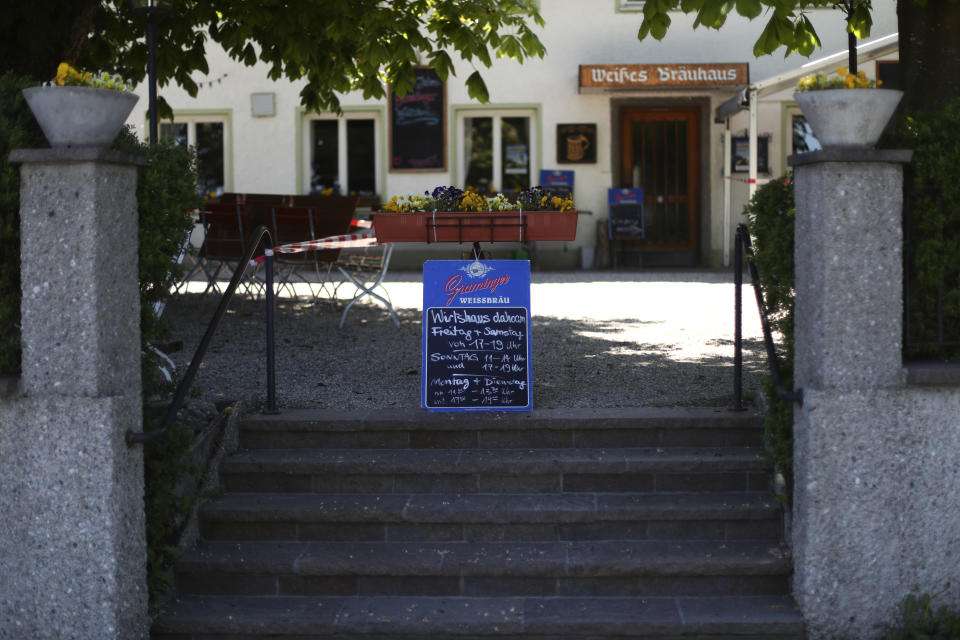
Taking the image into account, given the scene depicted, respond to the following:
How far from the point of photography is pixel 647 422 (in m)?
5.46

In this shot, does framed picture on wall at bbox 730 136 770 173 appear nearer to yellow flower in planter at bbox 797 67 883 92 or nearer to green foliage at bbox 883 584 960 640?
yellow flower in planter at bbox 797 67 883 92

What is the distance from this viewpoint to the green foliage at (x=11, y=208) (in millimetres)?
4445

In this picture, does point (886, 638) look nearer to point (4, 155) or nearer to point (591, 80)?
point (4, 155)

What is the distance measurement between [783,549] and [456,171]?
12627mm

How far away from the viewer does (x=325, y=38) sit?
920 cm

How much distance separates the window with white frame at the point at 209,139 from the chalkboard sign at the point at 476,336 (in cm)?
1211

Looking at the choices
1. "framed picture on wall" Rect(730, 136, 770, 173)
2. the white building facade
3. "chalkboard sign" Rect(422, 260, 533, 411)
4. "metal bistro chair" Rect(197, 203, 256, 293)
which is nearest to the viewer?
"chalkboard sign" Rect(422, 260, 533, 411)

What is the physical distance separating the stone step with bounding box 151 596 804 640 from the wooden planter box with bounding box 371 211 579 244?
224 cm

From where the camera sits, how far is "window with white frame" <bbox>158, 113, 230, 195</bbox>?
1742 centimetres

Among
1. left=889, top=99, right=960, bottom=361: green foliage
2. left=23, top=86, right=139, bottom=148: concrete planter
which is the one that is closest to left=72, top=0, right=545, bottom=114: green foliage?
left=23, top=86, right=139, bottom=148: concrete planter

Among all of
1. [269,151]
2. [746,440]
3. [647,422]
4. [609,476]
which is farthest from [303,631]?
[269,151]

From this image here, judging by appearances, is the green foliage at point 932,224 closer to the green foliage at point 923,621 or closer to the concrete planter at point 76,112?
the green foliage at point 923,621

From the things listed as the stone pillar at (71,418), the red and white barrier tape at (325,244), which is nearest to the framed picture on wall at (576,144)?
the red and white barrier tape at (325,244)

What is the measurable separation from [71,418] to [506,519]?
71.7 inches
